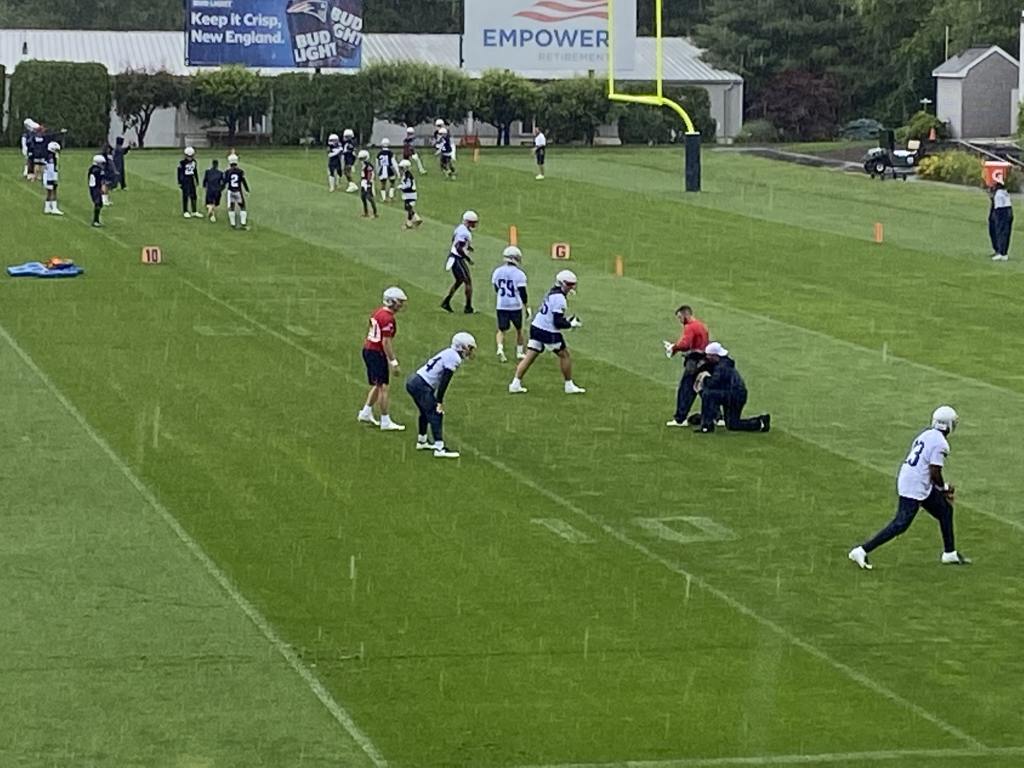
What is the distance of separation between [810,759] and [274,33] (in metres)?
66.5

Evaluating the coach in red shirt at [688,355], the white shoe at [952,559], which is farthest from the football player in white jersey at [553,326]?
the white shoe at [952,559]

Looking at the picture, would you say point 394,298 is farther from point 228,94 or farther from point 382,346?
point 228,94

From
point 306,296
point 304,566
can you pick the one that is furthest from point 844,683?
point 306,296

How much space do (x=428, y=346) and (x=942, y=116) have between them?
159 ft

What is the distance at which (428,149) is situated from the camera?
7450cm

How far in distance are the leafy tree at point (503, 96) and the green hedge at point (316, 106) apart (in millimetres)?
3844

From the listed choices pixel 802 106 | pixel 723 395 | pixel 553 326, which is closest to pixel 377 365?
pixel 553 326

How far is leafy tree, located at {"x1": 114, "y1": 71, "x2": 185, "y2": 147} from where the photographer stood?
251 ft

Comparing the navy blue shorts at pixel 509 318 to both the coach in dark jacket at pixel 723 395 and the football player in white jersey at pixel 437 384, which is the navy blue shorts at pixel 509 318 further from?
the football player in white jersey at pixel 437 384

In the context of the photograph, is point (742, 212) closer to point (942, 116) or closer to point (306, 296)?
point (306, 296)

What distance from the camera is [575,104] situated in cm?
7850

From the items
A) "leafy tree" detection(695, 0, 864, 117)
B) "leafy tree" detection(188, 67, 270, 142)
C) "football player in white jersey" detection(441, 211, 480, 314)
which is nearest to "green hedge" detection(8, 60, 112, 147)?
"leafy tree" detection(188, 67, 270, 142)

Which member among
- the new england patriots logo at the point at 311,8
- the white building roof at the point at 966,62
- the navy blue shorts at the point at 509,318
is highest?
the new england patriots logo at the point at 311,8

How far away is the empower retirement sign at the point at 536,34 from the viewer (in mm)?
76438
